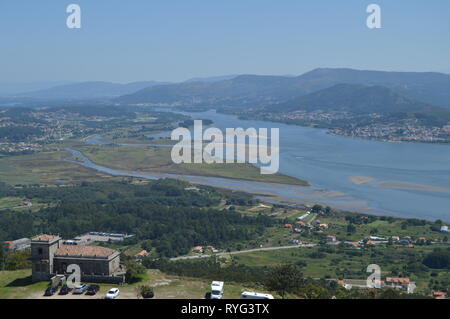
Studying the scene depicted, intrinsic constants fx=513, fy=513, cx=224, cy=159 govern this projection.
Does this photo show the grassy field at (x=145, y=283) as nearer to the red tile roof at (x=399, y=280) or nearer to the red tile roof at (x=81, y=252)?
the red tile roof at (x=81, y=252)

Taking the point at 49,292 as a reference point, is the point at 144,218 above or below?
below

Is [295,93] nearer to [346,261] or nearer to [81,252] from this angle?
[346,261]

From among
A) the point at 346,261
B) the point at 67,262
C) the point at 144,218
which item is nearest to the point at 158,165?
the point at 144,218

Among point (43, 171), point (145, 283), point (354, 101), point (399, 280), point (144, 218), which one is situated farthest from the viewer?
point (354, 101)

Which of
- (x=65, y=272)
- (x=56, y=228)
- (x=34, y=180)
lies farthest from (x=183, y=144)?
(x=65, y=272)

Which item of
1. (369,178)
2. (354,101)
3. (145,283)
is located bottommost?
(369,178)

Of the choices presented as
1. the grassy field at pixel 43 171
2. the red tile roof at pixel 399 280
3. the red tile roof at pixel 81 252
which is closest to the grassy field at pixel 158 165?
the grassy field at pixel 43 171
